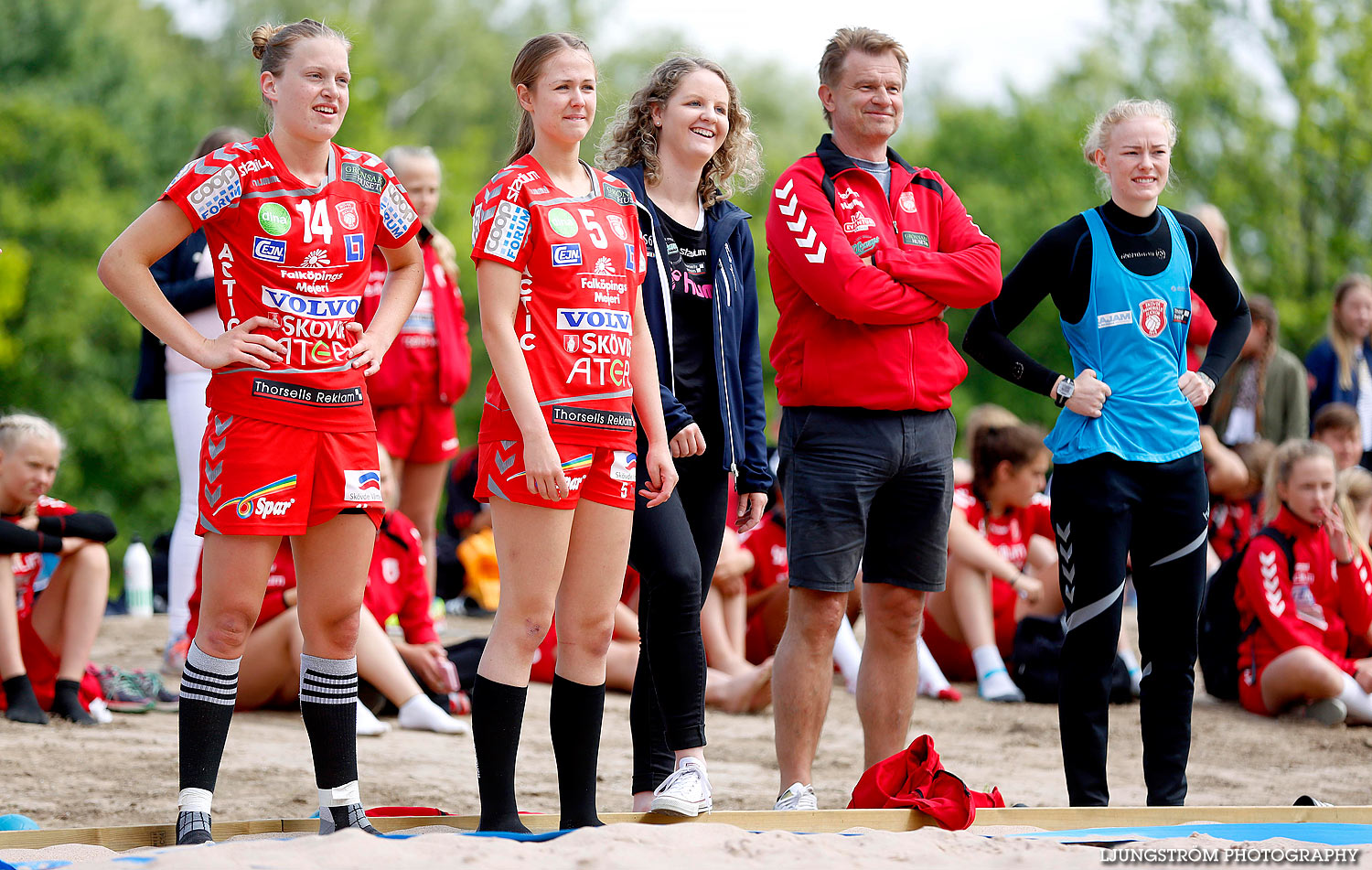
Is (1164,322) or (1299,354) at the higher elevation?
(1299,354)

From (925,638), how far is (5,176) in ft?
62.6

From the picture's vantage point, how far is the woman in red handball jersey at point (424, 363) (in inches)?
269

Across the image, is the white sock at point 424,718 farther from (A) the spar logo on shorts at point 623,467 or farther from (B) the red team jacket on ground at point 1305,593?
(B) the red team jacket on ground at point 1305,593

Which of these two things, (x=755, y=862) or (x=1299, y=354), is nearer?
(x=755, y=862)

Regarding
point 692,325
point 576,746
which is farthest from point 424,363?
point 576,746

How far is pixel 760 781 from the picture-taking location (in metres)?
5.50

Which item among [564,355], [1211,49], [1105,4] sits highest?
[1105,4]

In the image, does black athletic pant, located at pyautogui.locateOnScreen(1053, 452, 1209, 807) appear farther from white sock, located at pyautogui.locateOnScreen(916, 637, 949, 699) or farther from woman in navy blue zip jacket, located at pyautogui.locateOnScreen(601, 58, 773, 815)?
white sock, located at pyautogui.locateOnScreen(916, 637, 949, 699)

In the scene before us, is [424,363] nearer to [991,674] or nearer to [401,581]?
[401,581]

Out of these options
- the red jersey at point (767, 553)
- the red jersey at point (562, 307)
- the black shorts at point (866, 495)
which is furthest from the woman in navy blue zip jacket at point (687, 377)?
the red jersey at point (767, 553)

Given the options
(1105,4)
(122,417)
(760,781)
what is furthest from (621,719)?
(1105,4)

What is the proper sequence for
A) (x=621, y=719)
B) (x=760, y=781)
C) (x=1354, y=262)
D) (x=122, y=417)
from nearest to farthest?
(x=760, y=781), (x=621, y=719), (x=122, y=417), (x=1354, y=262)

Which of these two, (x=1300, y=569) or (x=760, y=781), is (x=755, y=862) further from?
(x=1300, y=569)

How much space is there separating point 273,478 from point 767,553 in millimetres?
4797
